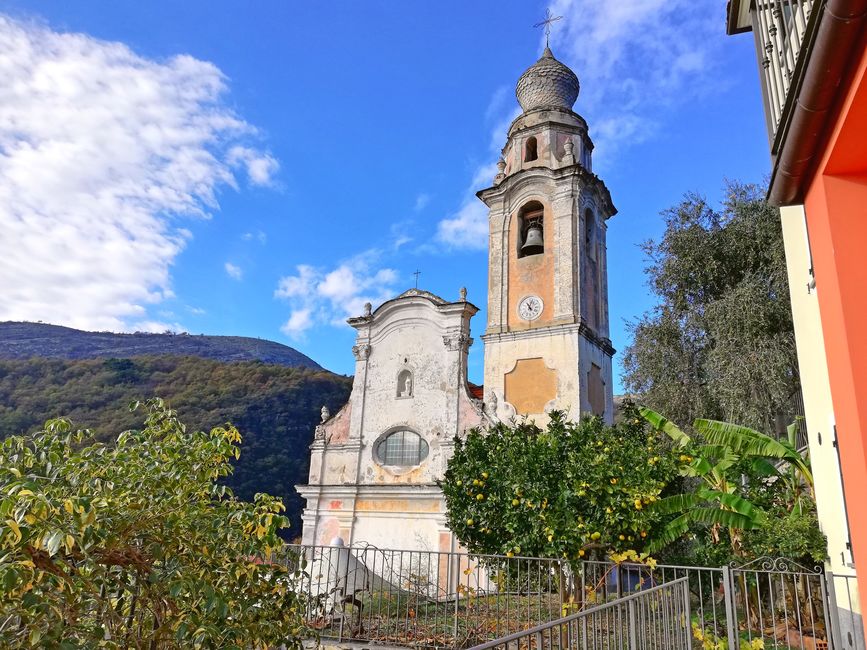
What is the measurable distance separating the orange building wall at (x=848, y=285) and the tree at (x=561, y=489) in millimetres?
6945

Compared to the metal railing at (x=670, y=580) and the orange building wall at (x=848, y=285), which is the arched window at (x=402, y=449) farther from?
the orange building wall at (x=848, y=285)

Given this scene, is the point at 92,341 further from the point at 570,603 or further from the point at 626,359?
the point at 570,603

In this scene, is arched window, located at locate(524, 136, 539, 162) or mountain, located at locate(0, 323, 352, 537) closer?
arched window, located at locate(524, 136, 539, 162)

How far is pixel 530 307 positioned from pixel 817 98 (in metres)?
→ 15.6

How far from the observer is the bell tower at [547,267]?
17.8 metres

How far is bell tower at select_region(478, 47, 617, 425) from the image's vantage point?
17812 mm

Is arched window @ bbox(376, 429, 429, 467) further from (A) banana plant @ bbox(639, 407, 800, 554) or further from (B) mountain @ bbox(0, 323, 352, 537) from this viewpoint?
(B) mountain @ bbox(0, 323, 352, 537)

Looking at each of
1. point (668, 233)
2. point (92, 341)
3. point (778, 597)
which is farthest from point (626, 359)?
point (92, 341)

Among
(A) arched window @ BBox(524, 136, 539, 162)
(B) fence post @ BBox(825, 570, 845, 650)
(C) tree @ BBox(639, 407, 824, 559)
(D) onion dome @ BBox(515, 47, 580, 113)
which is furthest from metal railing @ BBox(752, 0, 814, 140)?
(D) onion dome @ BBox(515, 47, 580, 113)

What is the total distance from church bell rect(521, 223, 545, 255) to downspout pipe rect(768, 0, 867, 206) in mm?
15160

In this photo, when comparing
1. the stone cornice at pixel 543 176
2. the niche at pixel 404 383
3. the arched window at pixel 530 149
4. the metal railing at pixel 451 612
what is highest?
the arched window at pixel 530 149

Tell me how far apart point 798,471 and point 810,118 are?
9.67 metres

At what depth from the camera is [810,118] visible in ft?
11.2

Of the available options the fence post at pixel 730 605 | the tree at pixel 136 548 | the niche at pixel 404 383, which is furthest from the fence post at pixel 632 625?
the niche at pixel 404 383
